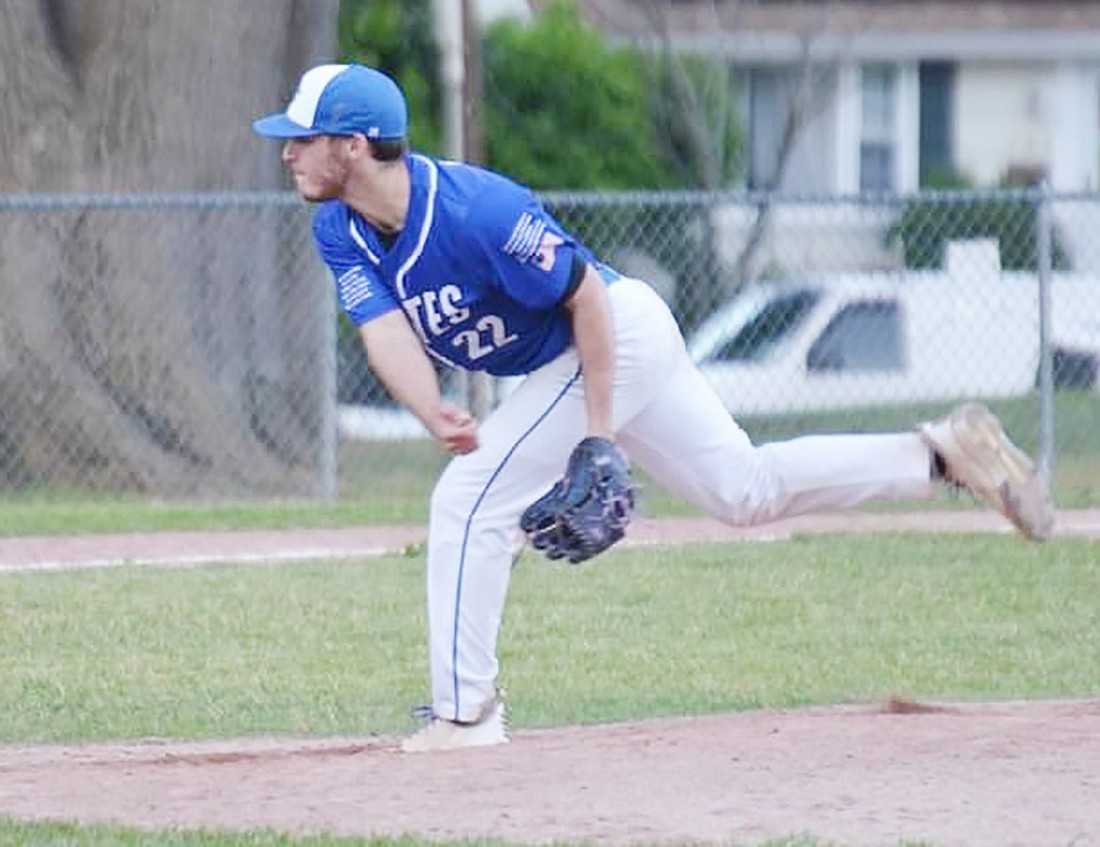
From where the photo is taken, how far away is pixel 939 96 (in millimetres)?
34531

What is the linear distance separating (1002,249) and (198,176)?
251 inches

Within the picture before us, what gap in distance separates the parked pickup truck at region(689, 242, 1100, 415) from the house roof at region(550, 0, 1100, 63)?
424 inches

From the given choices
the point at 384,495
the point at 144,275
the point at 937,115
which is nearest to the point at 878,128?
the point at 937,115

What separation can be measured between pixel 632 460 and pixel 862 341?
10.5 metres

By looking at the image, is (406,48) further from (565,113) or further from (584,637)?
(584,637)

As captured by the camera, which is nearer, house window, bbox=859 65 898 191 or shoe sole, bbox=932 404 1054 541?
shoe sole, bbox=932 404 1054 541

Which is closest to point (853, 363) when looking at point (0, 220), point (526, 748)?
point (0, 220)

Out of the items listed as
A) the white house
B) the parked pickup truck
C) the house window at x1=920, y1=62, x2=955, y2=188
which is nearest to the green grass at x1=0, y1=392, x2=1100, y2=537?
the parked pickup truck

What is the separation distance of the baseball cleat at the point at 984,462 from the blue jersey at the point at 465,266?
1038 mm

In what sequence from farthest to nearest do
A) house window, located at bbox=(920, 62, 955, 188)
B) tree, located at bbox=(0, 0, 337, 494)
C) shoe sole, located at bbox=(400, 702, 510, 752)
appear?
house window, located at bbox=(920, 62, 955, 188) < tree, located at bbox=(0, 0, 337, 494) < shoe sole, located at bbox=(400, 702, 510, 752)

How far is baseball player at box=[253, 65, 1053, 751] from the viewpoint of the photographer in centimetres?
707

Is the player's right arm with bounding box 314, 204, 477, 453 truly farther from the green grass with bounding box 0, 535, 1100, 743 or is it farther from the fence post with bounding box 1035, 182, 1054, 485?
the fence post with bounding box 1035, 182, 1054, 485

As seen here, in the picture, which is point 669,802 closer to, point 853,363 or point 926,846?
point 926,846

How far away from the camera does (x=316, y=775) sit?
693cm
